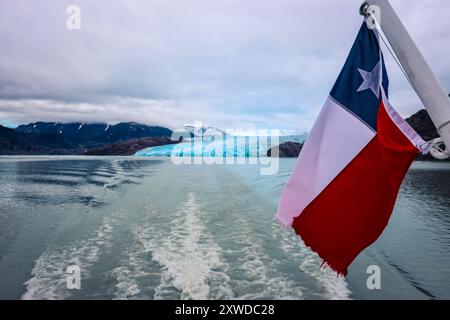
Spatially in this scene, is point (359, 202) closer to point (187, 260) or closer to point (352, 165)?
point (352, 165)

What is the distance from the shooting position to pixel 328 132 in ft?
12.5

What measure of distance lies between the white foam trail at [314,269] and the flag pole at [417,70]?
579 centimetres

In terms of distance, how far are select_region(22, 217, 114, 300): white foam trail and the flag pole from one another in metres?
7.99

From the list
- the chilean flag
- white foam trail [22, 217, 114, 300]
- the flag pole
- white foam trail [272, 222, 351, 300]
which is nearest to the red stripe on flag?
the chilean flag

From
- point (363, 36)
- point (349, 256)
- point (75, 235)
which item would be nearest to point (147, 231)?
point (75, 235)

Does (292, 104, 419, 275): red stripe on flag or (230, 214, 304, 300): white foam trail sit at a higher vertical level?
(292, 104, 419, 275): red stripe on flag

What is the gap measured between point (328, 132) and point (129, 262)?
7792 millimetres

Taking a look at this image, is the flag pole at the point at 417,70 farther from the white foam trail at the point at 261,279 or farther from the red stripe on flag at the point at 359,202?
the white foam trail at the point at 261,279

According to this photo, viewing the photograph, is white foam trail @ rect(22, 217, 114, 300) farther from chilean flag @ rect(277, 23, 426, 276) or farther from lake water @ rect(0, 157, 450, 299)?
chilean flag @ rect(277, 23, 426, 276)

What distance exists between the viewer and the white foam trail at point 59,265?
23.9ft

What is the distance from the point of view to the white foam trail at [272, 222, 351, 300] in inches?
298

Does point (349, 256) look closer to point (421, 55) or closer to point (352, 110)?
point (352, 110)

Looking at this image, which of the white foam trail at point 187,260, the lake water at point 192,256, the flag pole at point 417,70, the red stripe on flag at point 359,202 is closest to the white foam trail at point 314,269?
the lake water at point 192,256

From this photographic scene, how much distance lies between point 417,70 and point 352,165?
1336 mm
